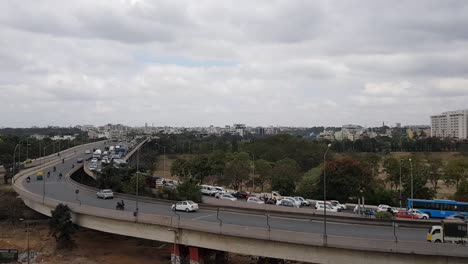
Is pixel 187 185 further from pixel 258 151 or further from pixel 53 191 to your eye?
pixel 258 151

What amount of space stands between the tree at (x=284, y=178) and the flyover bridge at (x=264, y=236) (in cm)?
2572

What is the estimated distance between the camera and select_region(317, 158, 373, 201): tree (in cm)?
5959

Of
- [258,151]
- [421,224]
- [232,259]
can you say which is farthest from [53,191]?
[258,151]

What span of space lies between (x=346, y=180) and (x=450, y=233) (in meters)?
31.8

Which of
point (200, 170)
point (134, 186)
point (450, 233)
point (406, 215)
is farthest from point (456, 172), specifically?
point (134, 186)

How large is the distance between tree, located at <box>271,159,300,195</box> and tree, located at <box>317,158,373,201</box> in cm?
815

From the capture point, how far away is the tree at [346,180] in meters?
59.6

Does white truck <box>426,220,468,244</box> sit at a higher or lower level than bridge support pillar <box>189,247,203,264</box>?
higher

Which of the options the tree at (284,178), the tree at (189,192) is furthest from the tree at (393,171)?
the tree at (189,192)

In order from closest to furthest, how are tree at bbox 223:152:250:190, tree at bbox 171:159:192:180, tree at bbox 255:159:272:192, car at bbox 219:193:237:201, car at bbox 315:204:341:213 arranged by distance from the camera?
car at bbox 315:204:341:213 < car at bbox 219:193:237:201 < tree at bbox 223:152:250:190 < tree at bbox 255:159:272:192 < tree at bbox 171:159:192:180

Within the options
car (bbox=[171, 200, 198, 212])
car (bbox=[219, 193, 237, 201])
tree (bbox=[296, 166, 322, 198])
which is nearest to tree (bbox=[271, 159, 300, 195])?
tree (bbox=[296, 166, 322, 198])

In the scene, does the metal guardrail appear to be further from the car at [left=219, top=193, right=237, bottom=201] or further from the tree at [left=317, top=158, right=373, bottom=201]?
the tree at [left=317, top=158, right=373, bottom=201]

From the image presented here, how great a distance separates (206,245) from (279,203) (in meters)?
19.2

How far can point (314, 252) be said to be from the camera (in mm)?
29047
